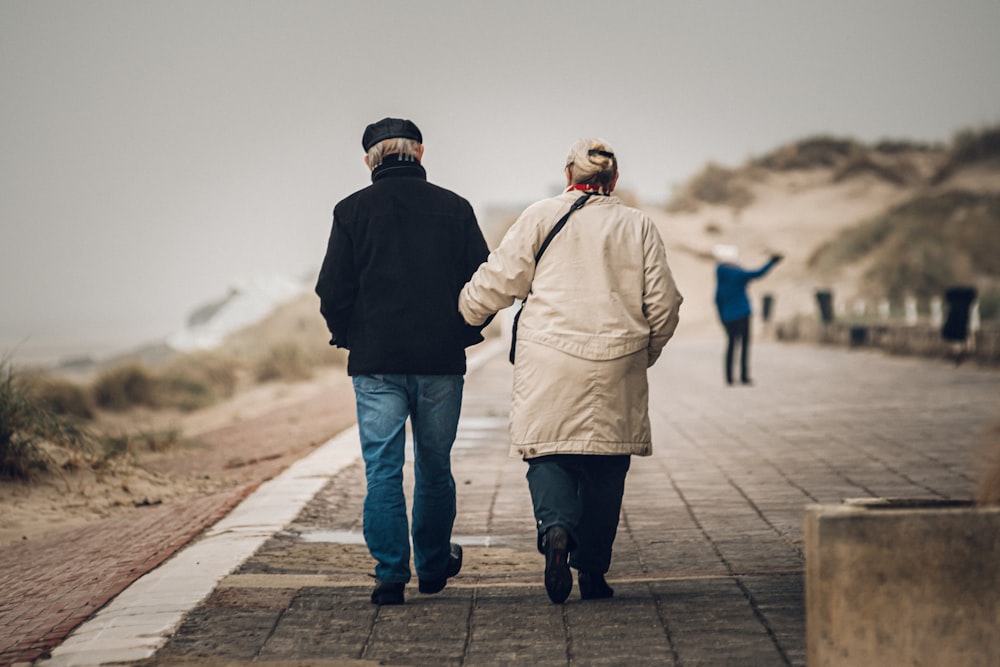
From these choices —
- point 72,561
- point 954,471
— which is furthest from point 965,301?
point 72,561

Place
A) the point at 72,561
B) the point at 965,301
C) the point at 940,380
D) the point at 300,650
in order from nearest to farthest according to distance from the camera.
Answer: the point at 300,650 < the point at 72,561 < the point at 940,380 < the point at 965,301

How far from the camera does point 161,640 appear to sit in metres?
4.25

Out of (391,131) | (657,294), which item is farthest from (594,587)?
(391,131)

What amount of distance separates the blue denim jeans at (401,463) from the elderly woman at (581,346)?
1.12 ft

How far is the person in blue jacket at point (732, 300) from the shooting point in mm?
15930

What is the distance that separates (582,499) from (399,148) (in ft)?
5.53

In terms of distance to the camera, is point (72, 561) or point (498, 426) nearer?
point (72, 561)

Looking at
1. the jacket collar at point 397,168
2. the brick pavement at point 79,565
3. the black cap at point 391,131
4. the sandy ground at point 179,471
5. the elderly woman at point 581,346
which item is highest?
the black cap at point 391,131

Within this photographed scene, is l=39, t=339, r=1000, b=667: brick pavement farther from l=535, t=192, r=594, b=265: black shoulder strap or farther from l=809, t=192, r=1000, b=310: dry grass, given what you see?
l=809, t=192, r=1000, b=310: dry grass

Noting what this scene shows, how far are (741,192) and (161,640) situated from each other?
2973 inches

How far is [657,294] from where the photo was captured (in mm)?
4863

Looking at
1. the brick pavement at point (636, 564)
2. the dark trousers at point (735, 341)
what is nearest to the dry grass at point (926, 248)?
the dark trousers at point (735, 341)

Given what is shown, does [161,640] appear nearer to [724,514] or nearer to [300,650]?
[300,650]

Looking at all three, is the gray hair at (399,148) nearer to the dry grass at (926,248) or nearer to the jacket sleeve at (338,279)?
the jacket sleeve at (338,279)
